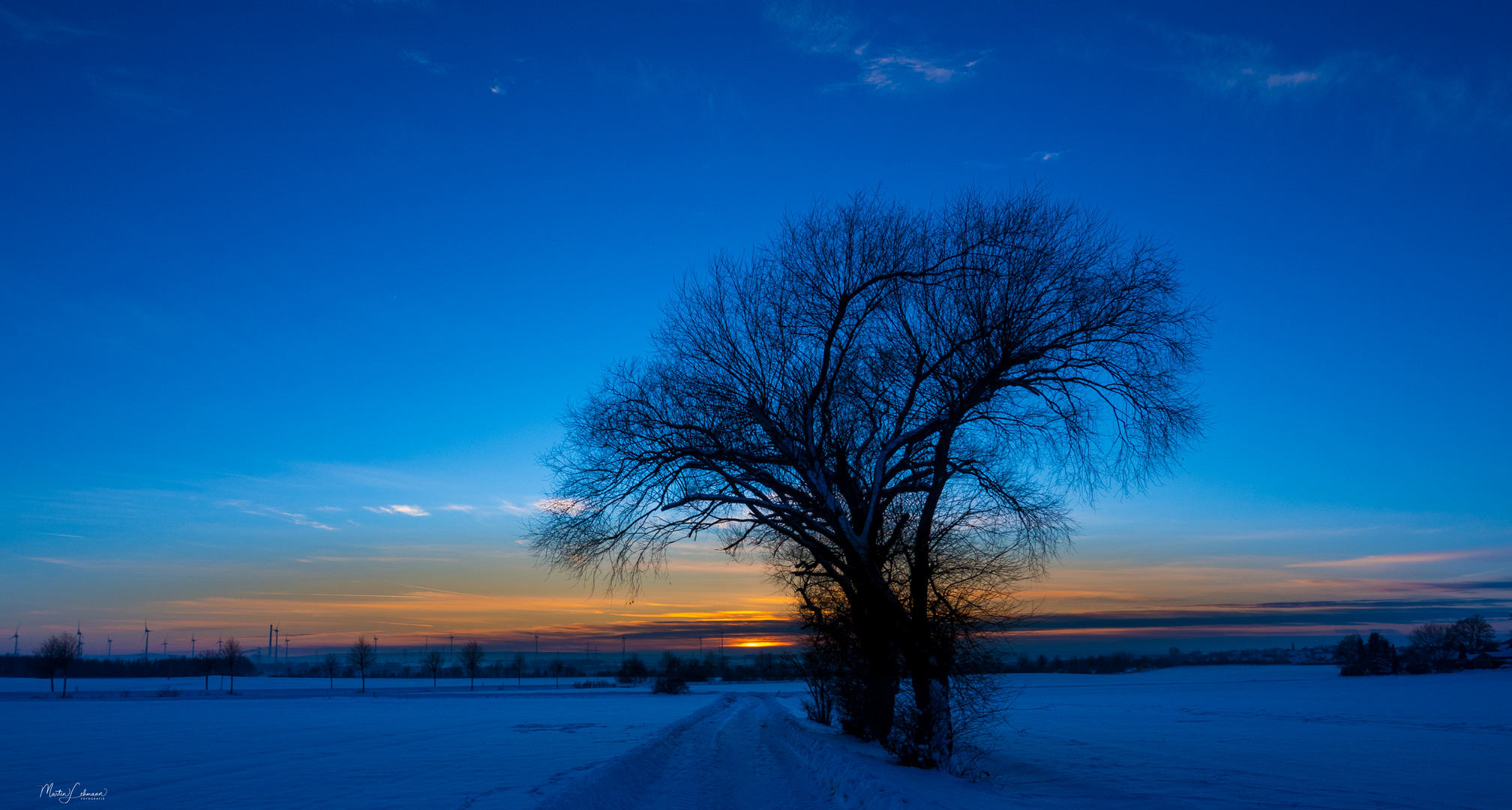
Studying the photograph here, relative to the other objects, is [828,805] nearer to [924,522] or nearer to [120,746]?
[924,522]

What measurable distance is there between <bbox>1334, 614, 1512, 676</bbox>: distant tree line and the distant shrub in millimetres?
92510

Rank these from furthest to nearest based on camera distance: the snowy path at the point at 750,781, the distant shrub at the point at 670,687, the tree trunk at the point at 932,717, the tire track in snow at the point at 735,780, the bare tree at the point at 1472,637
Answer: the bare tree at the point at 1472,637
the distant shrub at the point at 670,687
the tree trunk at the point at 932,717
the tire track in snow at the point at 735,780
the snowy path at the point at 750,781

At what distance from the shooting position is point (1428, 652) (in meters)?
126

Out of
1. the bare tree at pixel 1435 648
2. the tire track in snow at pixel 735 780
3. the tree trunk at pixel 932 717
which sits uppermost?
the tree trunk at pixel 932 717

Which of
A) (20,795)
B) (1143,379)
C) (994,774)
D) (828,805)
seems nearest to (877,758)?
(994,774)

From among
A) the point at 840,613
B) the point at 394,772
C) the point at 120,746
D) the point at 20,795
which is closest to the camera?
the point at 20,795

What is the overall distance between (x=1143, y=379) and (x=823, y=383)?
214 inches

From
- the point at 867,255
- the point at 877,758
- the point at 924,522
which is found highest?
the point at 867,255

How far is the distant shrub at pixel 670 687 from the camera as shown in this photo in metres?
85.1

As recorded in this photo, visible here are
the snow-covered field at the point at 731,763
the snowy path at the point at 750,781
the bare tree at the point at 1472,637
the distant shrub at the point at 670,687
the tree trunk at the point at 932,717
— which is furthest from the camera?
the bare tree at the point at 1472,637

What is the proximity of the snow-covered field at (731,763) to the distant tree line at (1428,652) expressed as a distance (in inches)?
3582

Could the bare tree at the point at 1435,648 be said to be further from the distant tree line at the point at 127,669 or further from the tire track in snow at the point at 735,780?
the distant tree line at the point at 127,669

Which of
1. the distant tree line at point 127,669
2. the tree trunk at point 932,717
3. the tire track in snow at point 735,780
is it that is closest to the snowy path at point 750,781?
the tire track in snow at point 735,780

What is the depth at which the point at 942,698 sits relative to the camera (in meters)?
13.2
